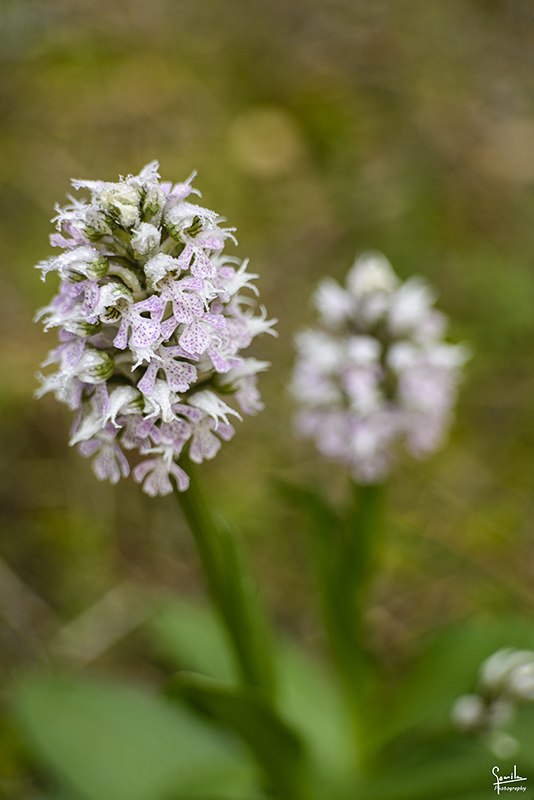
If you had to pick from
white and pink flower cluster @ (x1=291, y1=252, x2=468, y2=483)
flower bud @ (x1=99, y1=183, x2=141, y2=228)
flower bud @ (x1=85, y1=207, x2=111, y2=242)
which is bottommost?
flower bud @ (x1=85, y1=207, x2=111, y2=242)

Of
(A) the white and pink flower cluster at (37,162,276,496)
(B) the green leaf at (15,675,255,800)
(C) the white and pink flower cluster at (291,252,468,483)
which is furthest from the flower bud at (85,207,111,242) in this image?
(B) the green leaf at (15,675,255,800)

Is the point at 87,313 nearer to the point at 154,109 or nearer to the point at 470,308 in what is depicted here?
the point at 470,308

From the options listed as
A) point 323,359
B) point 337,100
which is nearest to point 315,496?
point 323,359

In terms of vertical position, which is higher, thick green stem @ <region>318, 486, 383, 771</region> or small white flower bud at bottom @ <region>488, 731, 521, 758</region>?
thick green stem @ <region>318, 486, 383, 771</region>

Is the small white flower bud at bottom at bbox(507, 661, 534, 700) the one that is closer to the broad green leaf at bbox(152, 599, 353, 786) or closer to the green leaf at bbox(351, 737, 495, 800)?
the green leaf at bbox(351, 737, 495, 800)

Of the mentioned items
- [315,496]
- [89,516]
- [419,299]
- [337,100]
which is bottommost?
[315,496]

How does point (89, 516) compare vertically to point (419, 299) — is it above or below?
below
